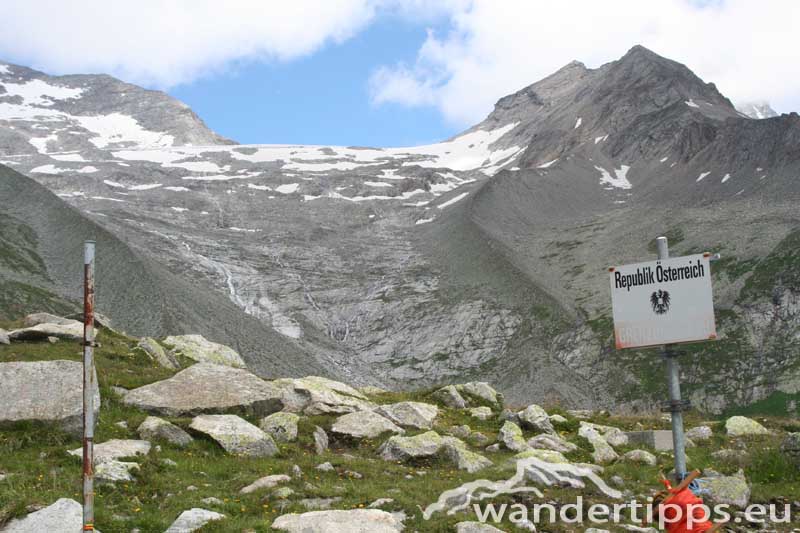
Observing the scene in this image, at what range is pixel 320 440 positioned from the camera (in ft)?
59.9

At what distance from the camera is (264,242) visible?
13612 centimetres

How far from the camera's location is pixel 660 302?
9258 mm

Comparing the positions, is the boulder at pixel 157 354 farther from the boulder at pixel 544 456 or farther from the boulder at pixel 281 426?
the boulder at pixel 544 456

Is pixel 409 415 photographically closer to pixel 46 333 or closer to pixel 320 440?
pixel 320 440

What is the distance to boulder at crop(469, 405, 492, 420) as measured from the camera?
24.8 metres

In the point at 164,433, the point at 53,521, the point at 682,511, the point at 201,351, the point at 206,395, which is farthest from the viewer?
the point at 201,351

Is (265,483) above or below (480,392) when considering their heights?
above

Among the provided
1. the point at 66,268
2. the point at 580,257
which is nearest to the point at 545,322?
the point at 580,257

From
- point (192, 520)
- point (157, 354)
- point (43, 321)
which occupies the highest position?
point (43, 321)

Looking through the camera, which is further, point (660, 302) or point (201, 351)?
point (201, 351)

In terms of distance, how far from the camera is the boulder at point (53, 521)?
10.6m

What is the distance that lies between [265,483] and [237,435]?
341 cm

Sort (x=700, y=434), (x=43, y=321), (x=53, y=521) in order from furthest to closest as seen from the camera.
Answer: (x=43, y=321) < (x=700, y=434) < (x=53, y=521)

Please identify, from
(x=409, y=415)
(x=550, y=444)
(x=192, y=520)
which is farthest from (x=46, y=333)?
(x=550, y=444)
